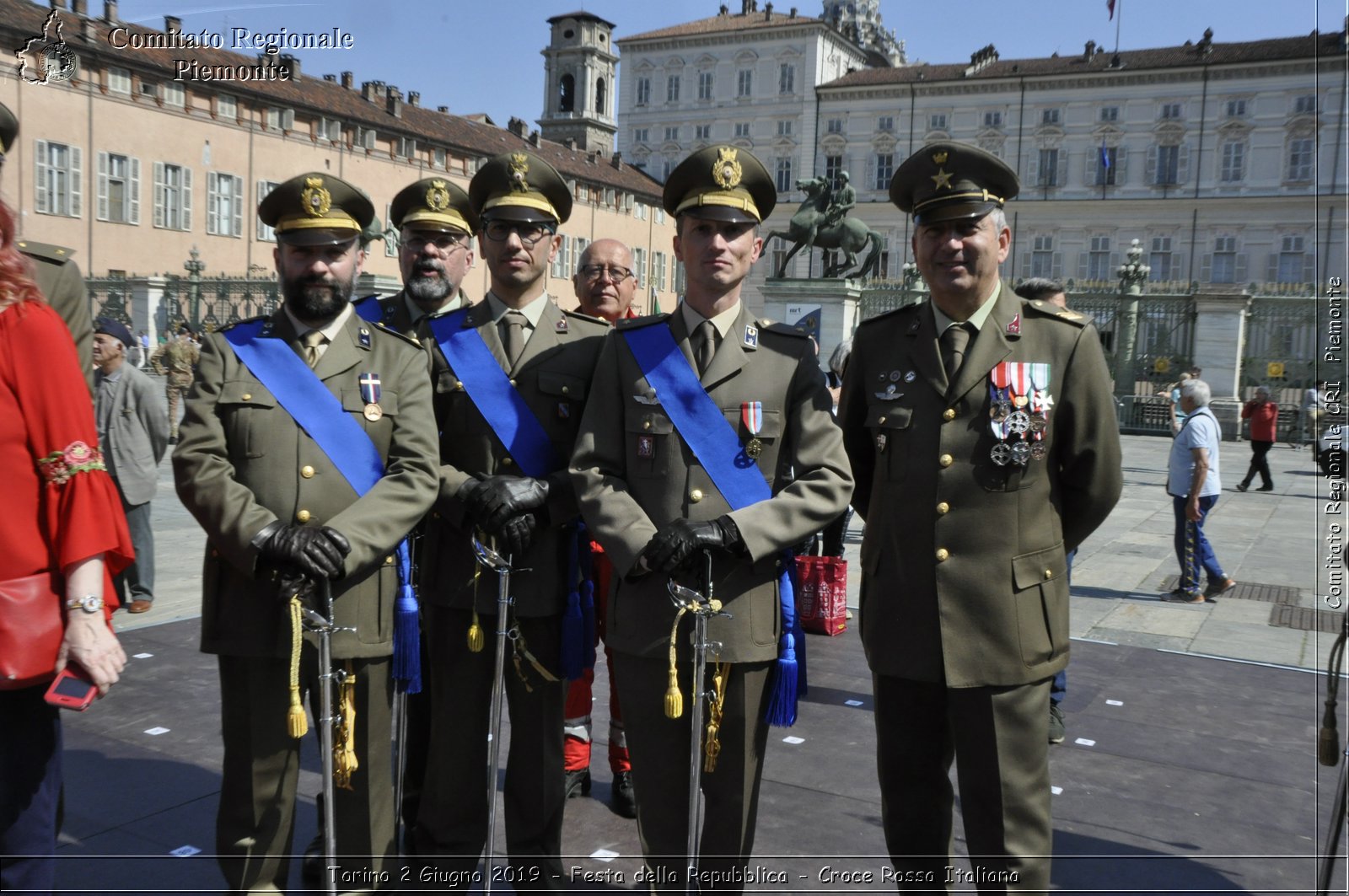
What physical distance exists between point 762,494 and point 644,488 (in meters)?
0.34

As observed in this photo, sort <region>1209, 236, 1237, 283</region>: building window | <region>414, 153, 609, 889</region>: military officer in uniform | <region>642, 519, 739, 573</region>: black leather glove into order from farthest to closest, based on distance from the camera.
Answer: <region>1209, 236, 1237, 283</region>: building window, <region>414, 153, 609, 889</region>: military officer in uniform, <region>642, 519, 739, 573</region>: black leather glove

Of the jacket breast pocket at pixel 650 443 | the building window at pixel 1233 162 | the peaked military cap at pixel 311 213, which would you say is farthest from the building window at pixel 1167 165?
the peaked military cap at pixel 311 213

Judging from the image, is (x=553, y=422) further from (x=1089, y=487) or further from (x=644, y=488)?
(x=1089, y=487)

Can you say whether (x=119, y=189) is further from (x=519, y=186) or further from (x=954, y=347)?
(x=954, y=347)

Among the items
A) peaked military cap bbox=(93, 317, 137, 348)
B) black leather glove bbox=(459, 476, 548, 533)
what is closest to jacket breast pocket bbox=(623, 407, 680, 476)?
black leather glove bbox=(459, 476, 548, 533)

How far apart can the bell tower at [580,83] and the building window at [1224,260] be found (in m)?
35.7

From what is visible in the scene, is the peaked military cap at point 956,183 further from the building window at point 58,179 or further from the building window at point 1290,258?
the building window at point 1290,258

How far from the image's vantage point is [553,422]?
3.62 m

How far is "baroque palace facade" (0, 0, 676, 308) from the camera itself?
30.9 metres

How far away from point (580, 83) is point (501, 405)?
7042 cm

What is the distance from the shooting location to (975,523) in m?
3.11

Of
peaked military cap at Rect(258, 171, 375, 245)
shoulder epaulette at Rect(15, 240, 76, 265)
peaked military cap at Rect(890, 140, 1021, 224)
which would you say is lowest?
shoulder epaulette at Rect(15, 240, 76, 265)

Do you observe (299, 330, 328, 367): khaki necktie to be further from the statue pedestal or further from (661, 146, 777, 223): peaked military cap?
the statue pedestal

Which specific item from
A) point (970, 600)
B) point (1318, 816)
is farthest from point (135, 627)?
point (1318, 816)
